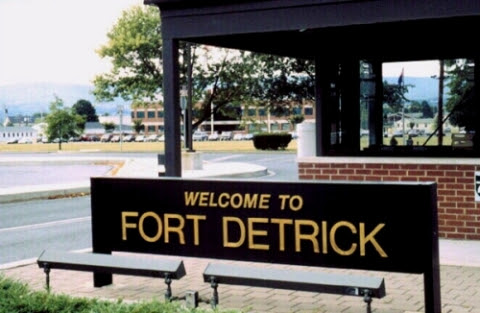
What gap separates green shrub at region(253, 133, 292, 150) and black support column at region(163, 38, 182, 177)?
41.1 m

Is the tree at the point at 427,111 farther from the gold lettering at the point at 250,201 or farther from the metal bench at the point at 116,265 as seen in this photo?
the metal bench at the point at 116,265

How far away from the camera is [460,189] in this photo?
1116 cm

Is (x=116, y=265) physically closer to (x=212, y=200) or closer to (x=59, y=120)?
(x=212, y=200)

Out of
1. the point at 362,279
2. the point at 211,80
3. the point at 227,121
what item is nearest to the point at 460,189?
the point at 362,279

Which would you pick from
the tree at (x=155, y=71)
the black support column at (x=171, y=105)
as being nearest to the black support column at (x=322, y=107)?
the black support column at (x=171, y=105)

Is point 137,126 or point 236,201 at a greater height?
point 236,201

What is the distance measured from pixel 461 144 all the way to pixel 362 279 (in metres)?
6.24

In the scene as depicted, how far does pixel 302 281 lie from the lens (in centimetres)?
663

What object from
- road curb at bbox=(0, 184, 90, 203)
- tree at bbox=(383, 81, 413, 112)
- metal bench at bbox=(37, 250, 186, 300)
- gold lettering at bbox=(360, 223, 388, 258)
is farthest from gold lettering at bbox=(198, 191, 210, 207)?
road curb at bbox=(0, 184, 90, 203)

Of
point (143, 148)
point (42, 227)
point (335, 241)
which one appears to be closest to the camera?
point (335, 241)

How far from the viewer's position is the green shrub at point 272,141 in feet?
169

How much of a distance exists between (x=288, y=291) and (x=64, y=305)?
8.81 ft

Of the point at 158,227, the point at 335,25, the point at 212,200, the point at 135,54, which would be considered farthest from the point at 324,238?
the point at 135,54

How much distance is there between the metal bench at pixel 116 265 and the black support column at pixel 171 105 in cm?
266
